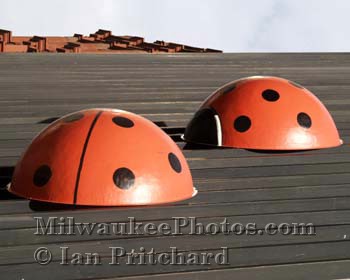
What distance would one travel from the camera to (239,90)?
17.2 ft

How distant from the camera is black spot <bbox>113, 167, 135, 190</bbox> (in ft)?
12.2

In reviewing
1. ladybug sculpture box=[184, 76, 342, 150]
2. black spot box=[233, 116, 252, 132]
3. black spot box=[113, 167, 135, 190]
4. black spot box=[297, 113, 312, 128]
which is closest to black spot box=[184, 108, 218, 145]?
ladybug sculpture box=[184, 76, 342, 150]

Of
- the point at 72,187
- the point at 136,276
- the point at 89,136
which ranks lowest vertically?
the point at 136,276

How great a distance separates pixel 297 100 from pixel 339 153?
0.65m

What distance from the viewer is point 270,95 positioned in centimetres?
518

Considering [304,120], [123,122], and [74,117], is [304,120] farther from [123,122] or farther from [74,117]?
[74,117]

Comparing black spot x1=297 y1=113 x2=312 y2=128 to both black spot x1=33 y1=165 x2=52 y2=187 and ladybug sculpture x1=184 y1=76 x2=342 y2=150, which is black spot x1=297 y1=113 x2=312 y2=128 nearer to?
ladybug sculpture x1=184 y1=76 x2=342 y2=150

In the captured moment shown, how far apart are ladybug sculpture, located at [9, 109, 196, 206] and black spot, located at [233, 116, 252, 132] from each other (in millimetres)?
1099

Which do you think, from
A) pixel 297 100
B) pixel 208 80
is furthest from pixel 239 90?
pixel 208 80

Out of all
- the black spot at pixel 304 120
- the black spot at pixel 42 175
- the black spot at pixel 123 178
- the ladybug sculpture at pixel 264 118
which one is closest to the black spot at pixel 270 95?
the ladybug sculpture at pixel 264 118

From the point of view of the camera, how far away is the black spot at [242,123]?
5043 mm

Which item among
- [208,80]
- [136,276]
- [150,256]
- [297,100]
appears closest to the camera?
[136,276]

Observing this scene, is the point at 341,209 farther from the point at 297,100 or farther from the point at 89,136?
the point at 89,136

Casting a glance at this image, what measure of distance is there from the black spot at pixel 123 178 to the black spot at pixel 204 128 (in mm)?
1552
